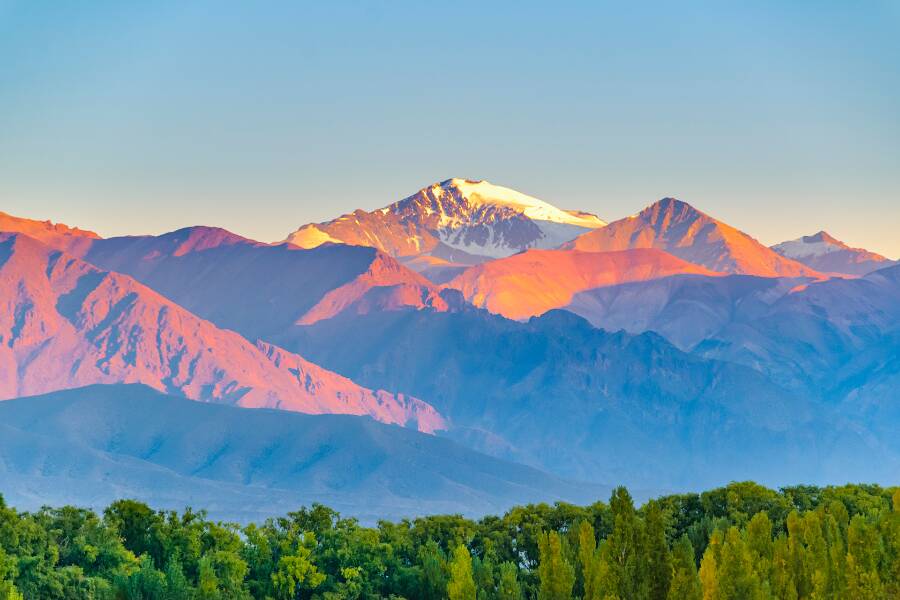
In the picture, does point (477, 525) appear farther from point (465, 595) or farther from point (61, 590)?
point (61, 590)

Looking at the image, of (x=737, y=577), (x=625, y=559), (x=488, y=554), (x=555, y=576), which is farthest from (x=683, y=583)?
(x=488, y=554)

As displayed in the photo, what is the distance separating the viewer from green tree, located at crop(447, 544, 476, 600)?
131125 millimetres

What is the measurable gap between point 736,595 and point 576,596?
1975cm

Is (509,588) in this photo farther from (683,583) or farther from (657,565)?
(683,583)

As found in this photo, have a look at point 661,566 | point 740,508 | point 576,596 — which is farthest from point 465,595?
point 740,508

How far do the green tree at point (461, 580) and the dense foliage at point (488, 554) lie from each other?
15 cm

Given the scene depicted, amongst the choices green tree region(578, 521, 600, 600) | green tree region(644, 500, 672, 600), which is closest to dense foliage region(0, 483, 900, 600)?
green tree region(644, 500, 672, 600)

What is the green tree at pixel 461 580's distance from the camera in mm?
131125

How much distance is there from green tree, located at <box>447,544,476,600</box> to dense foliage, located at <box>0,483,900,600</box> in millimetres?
147

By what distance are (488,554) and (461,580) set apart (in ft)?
84.7

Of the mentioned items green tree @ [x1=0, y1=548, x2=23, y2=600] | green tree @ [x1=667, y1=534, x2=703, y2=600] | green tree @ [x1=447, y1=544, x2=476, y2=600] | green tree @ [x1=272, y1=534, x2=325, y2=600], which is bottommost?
green tree @ [x1=0, y1=548, x2=23, y2=600]

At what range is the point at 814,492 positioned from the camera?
18662 cm

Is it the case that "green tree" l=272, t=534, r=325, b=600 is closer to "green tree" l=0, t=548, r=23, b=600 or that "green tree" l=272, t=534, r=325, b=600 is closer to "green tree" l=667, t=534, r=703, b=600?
"green tree" l=0, t=548, r=23, b=600

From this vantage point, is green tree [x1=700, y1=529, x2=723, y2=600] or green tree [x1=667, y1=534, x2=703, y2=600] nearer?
green tree [x1=667, y1=534, x2=703, y2=600]
